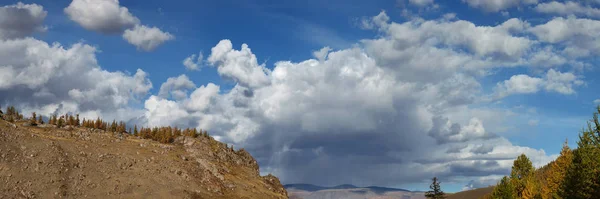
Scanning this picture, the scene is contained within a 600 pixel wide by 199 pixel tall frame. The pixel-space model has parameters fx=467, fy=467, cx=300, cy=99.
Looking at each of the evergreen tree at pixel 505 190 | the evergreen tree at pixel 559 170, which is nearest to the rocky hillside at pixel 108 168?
the evergreen tree at pixel 505 190

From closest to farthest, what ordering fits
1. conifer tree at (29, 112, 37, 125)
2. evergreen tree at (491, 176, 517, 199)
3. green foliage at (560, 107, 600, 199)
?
1. green foliage at (560, 107, 600, 199)
2. evergreen tree at (491, 176, 517, 199)
3. conifer tree at (29, 112, 37, 125)

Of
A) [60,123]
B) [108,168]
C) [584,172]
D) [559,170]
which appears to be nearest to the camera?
[584,172]

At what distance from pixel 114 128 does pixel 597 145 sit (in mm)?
126429

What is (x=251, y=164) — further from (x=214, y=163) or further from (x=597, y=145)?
(x=597, y=145)

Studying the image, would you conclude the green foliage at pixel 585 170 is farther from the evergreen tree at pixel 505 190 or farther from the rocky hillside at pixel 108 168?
the rocky hillside at pixel 108 168

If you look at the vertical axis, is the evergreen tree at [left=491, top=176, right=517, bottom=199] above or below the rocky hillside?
below

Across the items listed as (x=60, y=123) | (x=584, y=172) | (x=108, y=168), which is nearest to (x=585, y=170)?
(x=584, y=172)

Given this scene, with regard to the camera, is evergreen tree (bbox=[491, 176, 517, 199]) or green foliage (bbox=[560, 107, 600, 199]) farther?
evergreen tree (bbox=[491, 176, 517, 199])

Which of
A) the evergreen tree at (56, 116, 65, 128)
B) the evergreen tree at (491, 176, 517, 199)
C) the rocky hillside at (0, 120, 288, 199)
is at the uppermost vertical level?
the evergreen tree at (56, 116, 65, 128)

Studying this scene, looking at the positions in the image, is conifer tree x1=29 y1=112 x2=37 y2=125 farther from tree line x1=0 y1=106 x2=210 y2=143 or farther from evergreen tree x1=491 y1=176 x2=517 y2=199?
evergreen tree x1=491 y1=176 x2=517 y2=199

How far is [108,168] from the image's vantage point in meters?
95.1

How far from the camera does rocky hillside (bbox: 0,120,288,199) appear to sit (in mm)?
80688

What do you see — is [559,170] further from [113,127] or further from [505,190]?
[113,127]

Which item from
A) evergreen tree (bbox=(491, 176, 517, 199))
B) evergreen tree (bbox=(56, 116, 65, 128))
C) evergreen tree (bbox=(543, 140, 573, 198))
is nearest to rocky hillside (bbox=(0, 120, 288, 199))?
evergreen tree (bbox=(56, 116, 65, 128))
